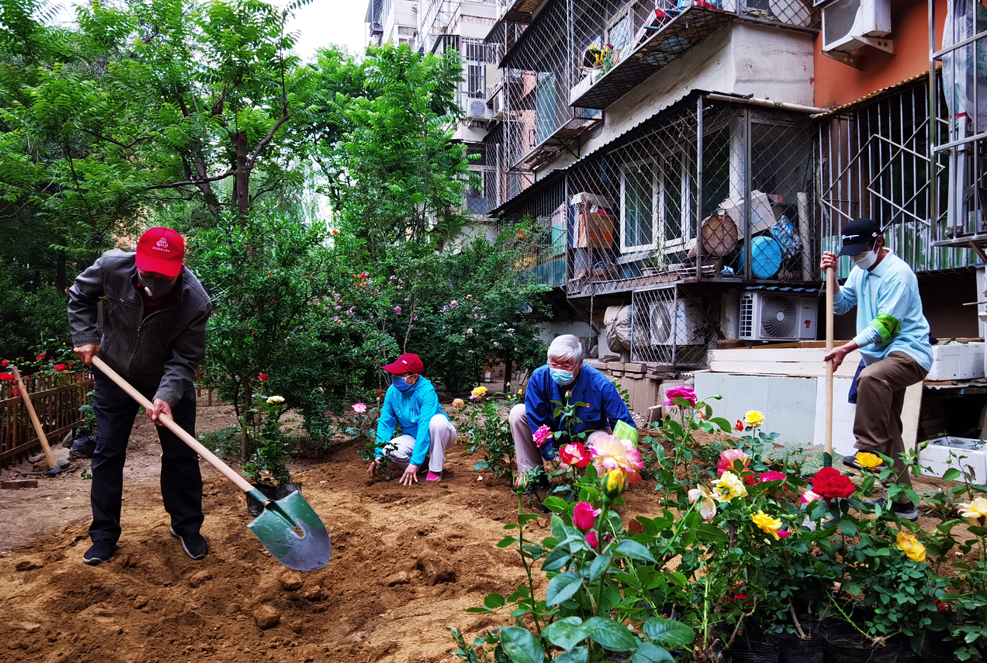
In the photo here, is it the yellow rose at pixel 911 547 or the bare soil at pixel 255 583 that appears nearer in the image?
the yellow rose at pixel 911 547

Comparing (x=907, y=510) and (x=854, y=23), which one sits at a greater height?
(x=854, y=23)

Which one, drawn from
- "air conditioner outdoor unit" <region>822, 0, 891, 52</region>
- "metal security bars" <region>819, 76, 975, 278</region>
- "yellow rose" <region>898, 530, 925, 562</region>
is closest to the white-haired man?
"yellow rose" <region>898, 530, 925, 562</region>

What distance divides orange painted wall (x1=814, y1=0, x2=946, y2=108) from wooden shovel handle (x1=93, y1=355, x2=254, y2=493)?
6889mm

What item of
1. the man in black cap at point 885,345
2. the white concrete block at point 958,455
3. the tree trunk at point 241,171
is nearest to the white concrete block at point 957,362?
the white concrete block at point 958,455

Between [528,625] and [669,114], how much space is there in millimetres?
7088

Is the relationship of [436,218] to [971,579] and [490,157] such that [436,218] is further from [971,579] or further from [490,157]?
[971,579]

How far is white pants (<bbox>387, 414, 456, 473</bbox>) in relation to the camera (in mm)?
4898

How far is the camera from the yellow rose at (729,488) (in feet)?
5.99

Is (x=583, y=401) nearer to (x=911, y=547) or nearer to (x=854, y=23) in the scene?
(x=911, y=547)

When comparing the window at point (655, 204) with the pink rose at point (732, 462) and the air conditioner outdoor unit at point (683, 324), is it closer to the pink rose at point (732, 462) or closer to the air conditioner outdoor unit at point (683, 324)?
the air conditioner outdoor unit at point (683, 324)

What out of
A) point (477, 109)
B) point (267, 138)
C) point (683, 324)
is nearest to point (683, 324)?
point (683, 324)

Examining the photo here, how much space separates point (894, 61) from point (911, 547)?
255 inches

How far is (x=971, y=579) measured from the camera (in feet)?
6.23

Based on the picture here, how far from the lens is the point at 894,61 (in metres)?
6.57
